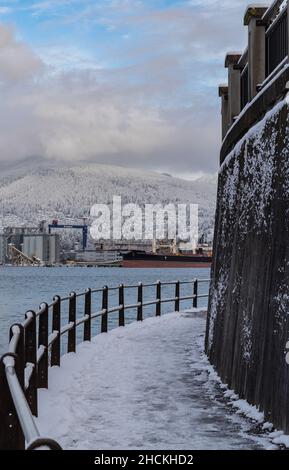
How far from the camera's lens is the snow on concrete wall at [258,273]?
7066mm

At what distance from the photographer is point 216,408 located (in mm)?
8414

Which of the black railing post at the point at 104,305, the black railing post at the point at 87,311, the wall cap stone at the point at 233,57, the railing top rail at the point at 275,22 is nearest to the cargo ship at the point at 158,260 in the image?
the black railing post at the point at 104,305

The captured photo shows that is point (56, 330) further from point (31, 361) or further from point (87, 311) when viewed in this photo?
point (87, 311)

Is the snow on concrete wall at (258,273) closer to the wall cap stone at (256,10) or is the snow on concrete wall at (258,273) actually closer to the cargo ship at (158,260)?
the wall cap stone at (256,10)

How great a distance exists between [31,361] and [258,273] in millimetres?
2759

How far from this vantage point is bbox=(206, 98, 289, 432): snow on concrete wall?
707 centimetres


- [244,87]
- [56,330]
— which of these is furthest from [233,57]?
[56,330]

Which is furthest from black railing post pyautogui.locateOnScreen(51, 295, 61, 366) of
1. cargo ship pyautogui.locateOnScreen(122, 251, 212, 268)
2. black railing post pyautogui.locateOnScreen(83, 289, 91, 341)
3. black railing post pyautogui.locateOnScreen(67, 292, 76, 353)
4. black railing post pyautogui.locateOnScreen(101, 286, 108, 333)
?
cargo ship pyautogui.locateOnScreen(122, 251, 212, 268)

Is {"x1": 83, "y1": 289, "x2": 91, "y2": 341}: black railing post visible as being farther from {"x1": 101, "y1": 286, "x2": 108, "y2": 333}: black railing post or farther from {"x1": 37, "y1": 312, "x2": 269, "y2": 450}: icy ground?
{"x1": 101, "y1": 286, "x2": 108, "y2": 333}: black railing post

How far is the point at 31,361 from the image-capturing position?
821 cm

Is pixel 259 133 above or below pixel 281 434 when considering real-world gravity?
above

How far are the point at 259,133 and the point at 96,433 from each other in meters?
3.98

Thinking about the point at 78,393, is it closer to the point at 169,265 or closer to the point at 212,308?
the point at 212,308
